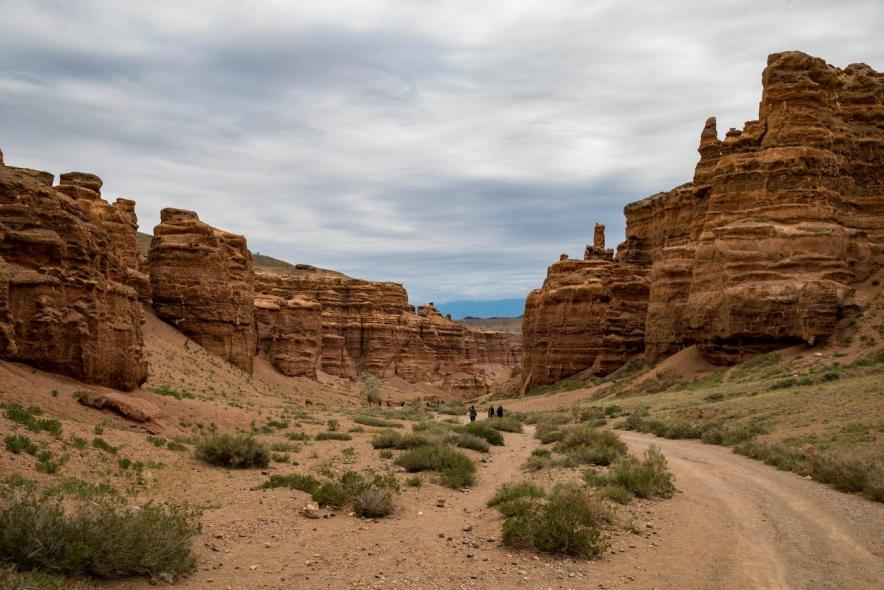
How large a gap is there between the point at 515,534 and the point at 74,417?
10105 millimetres

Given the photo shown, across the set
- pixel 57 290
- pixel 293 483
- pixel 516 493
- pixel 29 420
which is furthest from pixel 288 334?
pixel 516 493

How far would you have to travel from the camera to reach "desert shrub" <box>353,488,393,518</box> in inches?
404

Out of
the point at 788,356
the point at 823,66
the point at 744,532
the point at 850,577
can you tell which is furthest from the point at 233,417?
the point at 823,66

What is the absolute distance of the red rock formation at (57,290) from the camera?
14.6 meters

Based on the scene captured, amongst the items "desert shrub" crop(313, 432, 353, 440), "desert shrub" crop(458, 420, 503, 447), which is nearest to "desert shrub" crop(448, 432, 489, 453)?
"desert shrub" crop(458, 420, 503, 447)

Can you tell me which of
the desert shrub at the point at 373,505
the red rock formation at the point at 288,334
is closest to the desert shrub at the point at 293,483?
the desert shrub at the point at 373,505

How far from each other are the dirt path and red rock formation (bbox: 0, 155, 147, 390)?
14.0 m

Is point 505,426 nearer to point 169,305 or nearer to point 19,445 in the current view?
point 19,445

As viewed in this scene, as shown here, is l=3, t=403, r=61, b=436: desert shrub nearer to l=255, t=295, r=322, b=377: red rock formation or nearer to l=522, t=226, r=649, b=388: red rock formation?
l=522, t=226, r=649, b=388: red rock formation

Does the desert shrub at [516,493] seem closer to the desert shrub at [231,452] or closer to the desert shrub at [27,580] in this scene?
the desert shrub at [231,452]

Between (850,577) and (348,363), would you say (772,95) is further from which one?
(348,363)

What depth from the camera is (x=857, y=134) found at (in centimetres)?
4162

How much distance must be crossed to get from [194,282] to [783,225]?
36513 millimetres

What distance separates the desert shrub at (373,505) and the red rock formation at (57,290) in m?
9.41
